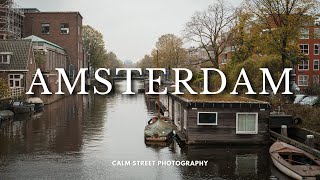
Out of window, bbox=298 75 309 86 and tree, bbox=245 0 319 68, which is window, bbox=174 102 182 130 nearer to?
tree, bbox=245 0 319 68

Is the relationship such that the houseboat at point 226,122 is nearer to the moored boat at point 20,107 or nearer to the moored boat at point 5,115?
the moored boat at point 5,115

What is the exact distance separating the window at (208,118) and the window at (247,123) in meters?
1.56

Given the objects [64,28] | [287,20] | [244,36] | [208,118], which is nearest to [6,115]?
[208,118]

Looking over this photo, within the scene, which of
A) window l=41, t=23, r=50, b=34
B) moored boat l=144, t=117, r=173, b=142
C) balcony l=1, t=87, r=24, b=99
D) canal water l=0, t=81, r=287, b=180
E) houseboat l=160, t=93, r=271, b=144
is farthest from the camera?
window l=41, t=23, r=50, b=34

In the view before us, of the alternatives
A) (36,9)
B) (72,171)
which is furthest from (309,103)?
(36,9)

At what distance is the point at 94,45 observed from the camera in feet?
408

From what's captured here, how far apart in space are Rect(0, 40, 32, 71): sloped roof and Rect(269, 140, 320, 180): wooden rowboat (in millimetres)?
40518

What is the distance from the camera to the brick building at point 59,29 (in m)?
95.2

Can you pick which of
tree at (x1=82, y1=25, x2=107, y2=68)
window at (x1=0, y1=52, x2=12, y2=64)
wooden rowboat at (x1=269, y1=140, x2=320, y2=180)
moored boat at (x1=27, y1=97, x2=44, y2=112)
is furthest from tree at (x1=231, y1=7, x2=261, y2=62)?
tree at (x1=82, y1=25, x2=107, y2=68)

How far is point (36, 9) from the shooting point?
101562mm

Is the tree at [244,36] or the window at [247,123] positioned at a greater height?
the tree at [244,36]

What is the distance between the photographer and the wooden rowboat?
21.4 meters

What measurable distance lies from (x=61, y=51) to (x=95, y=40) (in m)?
33.7

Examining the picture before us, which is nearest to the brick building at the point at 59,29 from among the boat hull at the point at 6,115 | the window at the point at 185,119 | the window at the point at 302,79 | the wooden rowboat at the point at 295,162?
the window at the point at 302,79
